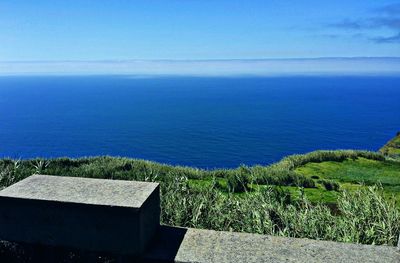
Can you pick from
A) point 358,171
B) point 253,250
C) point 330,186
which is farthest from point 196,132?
point 253,250

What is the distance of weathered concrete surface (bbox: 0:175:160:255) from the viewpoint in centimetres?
308

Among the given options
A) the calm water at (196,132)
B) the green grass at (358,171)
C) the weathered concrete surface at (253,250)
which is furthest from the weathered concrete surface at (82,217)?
the calm water at (196,132)

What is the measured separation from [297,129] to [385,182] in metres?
78.2

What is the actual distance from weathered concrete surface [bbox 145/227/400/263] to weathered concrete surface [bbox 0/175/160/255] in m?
0.20

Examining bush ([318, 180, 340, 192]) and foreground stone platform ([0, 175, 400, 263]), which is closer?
foreground stone platform ([0, 175, 400, 263])

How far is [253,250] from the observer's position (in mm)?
3197

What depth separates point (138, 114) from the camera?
120875 millimetres

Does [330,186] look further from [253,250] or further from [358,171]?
[253,250]

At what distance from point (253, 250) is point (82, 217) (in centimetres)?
136

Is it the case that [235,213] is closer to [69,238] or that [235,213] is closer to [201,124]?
[69,238]

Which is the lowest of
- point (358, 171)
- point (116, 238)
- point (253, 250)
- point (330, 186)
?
point (358, 171)

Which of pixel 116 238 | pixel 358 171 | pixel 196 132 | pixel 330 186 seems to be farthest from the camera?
pixel 196 132

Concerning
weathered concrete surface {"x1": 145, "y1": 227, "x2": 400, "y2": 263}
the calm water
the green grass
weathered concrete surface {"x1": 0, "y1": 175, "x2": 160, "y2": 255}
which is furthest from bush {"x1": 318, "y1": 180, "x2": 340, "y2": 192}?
the calm water

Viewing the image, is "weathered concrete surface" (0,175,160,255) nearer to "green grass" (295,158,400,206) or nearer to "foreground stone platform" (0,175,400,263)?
"foreground stone platform" (0,175,400,263)
